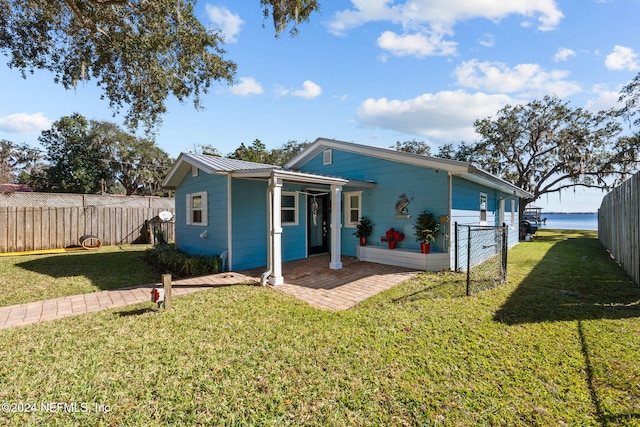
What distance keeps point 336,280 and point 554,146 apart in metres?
22.0

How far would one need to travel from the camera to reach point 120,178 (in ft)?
84.7

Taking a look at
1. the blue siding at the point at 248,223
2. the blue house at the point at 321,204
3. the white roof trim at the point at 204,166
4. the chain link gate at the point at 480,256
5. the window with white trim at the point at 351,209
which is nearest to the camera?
the chain link gate at the point at 480,256

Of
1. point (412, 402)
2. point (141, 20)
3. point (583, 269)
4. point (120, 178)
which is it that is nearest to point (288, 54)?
point (141, 20)

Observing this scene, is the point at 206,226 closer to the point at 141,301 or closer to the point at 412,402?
the point at 141,301

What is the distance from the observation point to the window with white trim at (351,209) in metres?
9.25

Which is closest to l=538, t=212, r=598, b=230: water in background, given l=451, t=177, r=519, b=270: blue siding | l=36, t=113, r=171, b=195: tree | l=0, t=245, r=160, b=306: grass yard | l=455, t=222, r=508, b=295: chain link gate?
l=451, t=177, r=519, b=270: blue siding

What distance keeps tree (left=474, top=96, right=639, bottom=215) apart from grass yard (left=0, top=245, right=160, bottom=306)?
23.9 metres

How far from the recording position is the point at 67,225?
36.9 ft

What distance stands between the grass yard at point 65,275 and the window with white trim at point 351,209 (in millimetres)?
5577

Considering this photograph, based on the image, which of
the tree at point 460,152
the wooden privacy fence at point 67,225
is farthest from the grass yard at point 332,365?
the tree at point 460,152

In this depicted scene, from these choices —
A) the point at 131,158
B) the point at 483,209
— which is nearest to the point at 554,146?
the point at 483,209

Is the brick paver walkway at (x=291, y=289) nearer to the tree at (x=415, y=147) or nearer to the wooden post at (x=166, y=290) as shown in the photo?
the wooden post at (x=166, y=290)

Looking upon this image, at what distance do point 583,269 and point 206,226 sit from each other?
1006 centimetres

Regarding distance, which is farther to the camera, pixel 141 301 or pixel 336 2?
pixel 336 2
